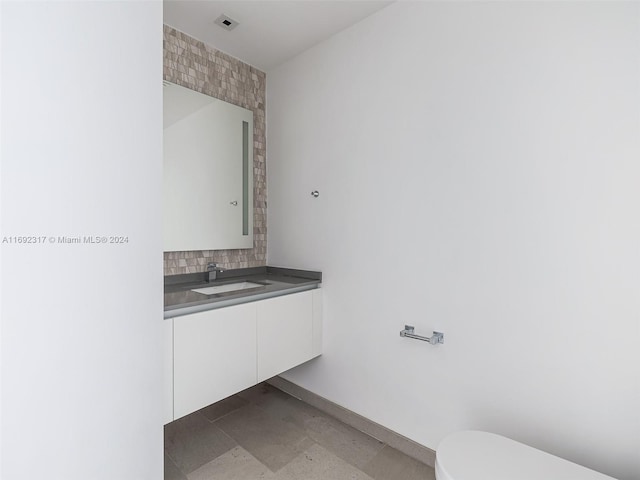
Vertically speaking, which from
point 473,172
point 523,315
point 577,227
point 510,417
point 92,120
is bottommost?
point 510,417

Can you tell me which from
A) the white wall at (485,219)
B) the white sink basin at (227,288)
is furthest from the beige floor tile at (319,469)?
the white sink basin at (227,288)

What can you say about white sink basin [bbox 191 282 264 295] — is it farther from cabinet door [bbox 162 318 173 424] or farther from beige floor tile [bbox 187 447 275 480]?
beige floor tile [bbox 187 447 275 480]

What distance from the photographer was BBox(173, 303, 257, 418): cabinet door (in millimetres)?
1461

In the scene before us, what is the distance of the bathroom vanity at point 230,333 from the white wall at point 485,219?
0.22 m

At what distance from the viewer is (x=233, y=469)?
163 centimetres

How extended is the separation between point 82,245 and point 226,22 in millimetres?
1566

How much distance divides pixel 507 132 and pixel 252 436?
6.79 ft

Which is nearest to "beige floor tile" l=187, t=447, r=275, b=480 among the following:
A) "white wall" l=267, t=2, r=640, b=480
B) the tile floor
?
the tile floor

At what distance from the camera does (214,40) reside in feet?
6.99

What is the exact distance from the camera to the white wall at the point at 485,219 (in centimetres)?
119

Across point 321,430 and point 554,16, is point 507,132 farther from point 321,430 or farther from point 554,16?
point 321,430

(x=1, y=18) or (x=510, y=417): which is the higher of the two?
(x=1, y=18)

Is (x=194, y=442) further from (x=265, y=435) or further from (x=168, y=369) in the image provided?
(x=168, y=369)

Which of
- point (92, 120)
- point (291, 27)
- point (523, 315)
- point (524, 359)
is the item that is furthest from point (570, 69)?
point (92, 120)
